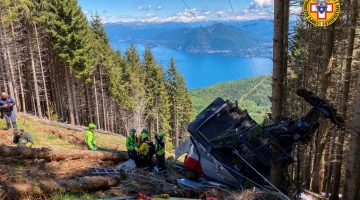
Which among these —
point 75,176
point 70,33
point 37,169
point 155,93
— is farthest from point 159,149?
point 155,93

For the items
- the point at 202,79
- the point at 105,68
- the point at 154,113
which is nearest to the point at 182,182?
the point at 105,68

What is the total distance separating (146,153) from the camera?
9.95m

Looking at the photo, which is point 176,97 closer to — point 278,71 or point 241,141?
point 241,141

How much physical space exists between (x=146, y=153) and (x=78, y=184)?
390 centimetres

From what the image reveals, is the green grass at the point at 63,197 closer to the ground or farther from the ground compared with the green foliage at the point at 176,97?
farther from the ground

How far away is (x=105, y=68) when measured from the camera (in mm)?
38344

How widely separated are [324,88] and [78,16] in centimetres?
2527

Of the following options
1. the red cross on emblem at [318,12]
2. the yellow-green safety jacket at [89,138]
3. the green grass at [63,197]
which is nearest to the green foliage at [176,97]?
the yellow-green safety jacket at [89,138]

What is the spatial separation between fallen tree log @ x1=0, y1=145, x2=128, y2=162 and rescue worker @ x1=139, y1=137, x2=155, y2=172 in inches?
35.4

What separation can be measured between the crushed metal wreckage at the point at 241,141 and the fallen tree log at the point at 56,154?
2.57 meters

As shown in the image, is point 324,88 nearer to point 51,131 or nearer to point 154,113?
point 51,131

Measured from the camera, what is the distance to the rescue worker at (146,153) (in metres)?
9.90

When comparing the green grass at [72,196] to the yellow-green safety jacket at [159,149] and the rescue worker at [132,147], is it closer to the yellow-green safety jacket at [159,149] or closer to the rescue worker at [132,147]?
the rescue worker at [132,147]

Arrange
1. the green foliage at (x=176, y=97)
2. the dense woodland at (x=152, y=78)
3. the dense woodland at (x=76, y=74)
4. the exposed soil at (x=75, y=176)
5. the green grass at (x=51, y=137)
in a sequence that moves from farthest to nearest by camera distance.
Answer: the green foliage at (x=176, y=97) → the dense woodland at (x=76, y=74) → the green grass at (x=51, y=137) → the dense woodland at (x=152, y=78) → the exposed soil at (x=75, y=176)
